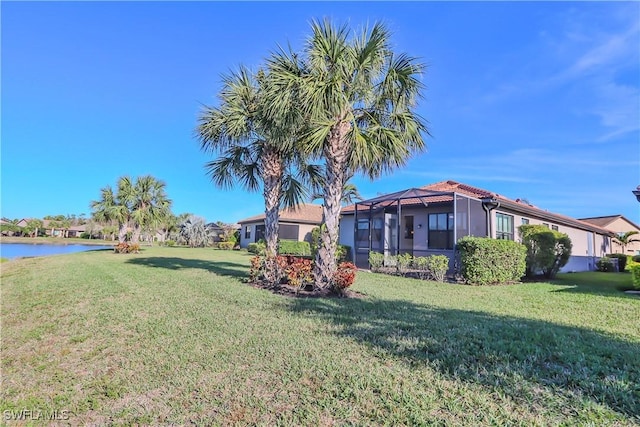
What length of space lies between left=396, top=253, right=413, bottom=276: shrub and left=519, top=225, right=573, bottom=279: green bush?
4750 mm

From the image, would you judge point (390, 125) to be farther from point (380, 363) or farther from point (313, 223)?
point (313, 223)

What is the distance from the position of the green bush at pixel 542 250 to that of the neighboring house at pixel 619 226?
22920 millimetres

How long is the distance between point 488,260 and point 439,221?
4.99m

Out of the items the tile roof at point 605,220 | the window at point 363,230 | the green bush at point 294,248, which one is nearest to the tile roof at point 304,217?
the green bush at point 294,248

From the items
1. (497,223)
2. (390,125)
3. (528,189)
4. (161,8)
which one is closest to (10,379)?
(390,125)

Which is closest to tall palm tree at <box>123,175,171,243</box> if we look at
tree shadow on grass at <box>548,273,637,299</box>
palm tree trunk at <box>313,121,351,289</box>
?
palm tree trunk at <box>313,121,351,289</box>

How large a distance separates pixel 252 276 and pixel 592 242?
86.2 ft

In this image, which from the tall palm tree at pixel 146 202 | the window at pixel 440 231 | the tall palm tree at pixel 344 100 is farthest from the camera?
the tall palm tree at pixel 146 202

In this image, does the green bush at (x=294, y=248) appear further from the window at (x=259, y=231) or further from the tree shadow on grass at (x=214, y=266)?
the tree shadow on grass at (x=214, y=266)

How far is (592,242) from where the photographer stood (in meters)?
24.2

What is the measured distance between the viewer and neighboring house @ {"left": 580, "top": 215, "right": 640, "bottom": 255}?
30.5 meters

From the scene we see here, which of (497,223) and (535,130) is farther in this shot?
(535,130)

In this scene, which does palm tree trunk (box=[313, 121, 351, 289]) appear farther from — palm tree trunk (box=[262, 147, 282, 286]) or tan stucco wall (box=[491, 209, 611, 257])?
tan stucco wall (box=[491, 209, 611, 257])

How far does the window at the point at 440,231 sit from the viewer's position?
1573 cm
